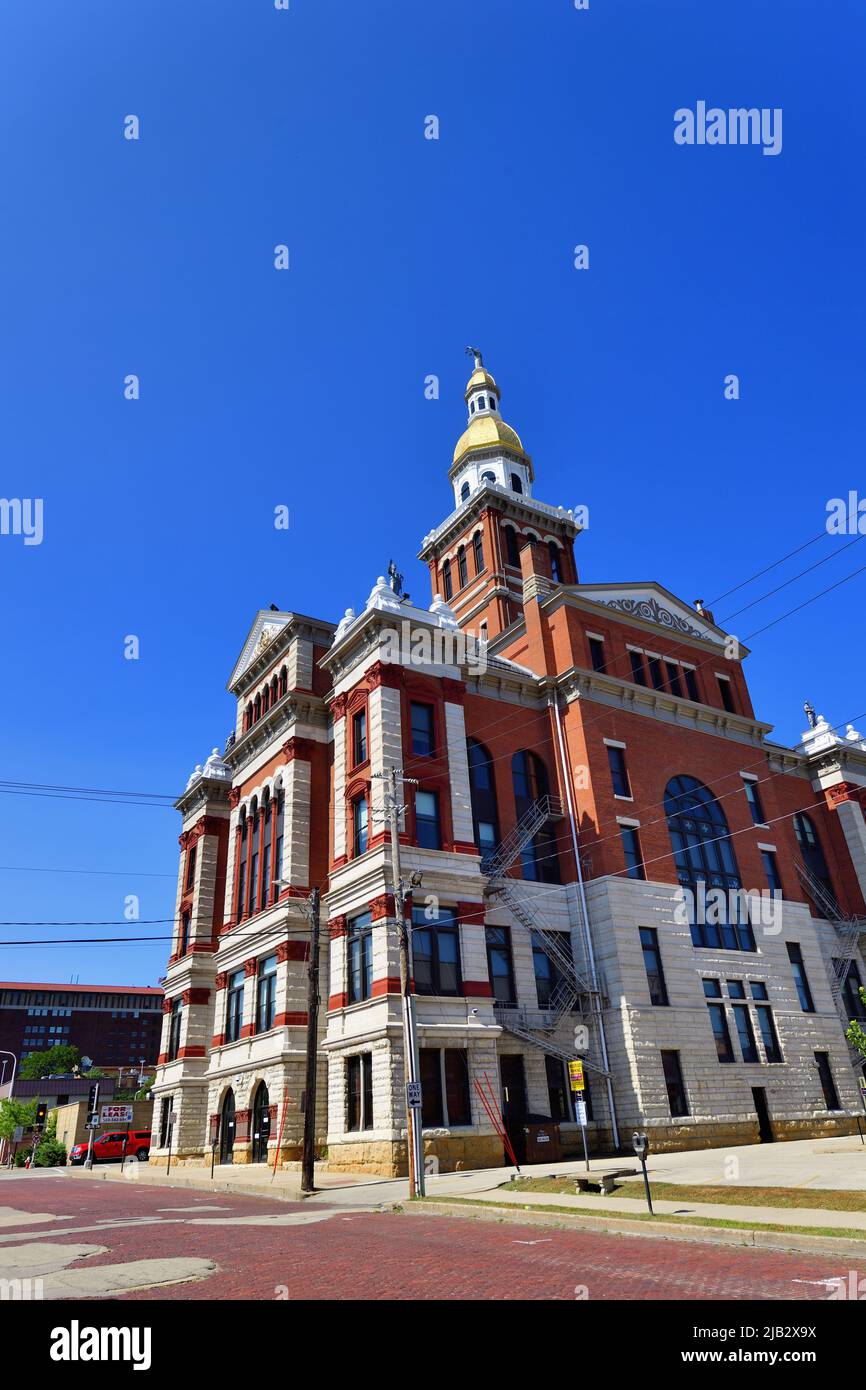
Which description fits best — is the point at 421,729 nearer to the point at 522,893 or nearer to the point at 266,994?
the point at 522,893

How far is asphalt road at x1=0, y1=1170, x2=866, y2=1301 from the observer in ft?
30.4

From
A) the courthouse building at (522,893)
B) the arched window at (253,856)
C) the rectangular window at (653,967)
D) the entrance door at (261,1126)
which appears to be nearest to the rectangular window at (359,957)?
the courthouse building at (522,893)

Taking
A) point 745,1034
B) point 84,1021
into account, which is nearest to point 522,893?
point 745,1034

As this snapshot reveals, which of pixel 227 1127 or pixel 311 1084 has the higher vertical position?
pixel 311 1084

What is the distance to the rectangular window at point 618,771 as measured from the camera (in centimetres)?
3972

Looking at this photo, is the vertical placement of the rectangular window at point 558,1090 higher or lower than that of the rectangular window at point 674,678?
lower

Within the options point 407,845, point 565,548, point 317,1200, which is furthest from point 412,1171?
point 565,548

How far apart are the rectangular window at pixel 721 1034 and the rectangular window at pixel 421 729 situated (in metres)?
16.7

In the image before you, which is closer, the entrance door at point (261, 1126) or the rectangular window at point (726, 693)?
the entrance door at point (261, 1126)

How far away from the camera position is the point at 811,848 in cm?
4869

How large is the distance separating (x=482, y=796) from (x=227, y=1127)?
63.1ft

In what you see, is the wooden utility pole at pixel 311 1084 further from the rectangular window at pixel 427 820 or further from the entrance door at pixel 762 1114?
the entrance door at pixel 762 1114
